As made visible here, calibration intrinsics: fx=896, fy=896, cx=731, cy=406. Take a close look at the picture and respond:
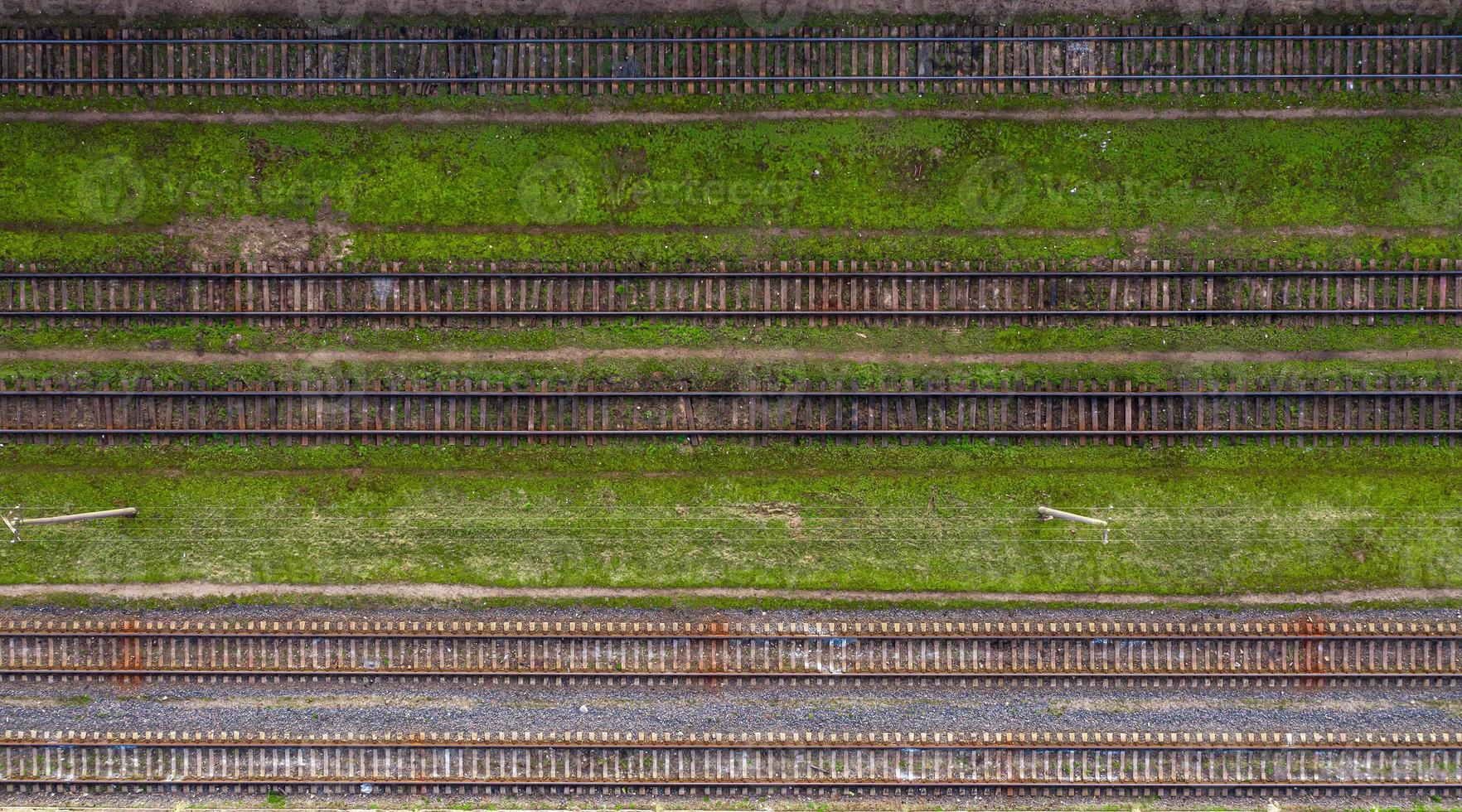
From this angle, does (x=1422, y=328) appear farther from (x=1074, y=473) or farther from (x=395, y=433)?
(x=395, y=433)

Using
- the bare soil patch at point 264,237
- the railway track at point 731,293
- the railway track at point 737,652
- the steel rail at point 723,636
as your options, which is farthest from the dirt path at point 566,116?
the steel rail at point 723,636

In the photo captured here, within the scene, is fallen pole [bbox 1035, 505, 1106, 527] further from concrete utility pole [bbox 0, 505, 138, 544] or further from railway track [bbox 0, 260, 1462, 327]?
concrete utility pole [bbox 0, 505, 138, 544]

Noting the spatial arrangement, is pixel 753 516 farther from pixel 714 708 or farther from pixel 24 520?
pixel 24 520

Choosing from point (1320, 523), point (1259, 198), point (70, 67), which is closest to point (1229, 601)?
point (1320, 523)

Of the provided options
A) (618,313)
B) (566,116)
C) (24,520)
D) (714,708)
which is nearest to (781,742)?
(714,708)

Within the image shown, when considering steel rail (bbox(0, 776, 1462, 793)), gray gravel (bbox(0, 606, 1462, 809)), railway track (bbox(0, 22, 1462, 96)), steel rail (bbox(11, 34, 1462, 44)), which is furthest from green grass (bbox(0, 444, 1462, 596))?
steel rail (bbox(11, 34, 1462, 44))

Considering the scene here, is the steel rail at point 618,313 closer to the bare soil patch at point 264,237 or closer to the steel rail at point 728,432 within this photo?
the bare soil patch at point 264,237

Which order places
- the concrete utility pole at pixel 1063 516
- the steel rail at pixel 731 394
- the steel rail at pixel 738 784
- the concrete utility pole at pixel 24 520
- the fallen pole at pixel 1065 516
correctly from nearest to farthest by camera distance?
the fallen pole at pixel 1065 516, the concrete utility pole at pixel 1063 516, the concrete utility pole at pixel 24 520, the steel rail at pixel 738 784, the steel rail at pixel 731 394
